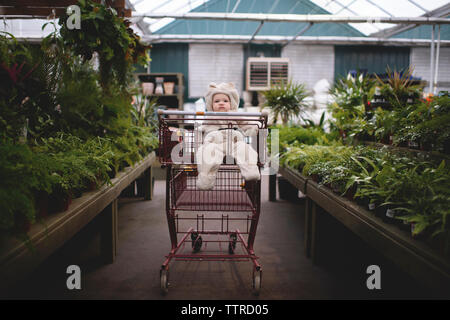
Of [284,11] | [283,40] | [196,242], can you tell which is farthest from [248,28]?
[196,242]

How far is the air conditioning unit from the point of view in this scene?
8.36m

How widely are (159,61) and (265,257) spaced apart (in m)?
7.47

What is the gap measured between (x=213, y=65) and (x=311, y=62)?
262cm

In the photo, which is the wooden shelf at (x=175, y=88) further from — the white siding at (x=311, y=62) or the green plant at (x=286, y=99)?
the green plant at (x=286, y=99)

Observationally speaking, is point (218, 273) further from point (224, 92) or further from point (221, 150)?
point (224, 92)

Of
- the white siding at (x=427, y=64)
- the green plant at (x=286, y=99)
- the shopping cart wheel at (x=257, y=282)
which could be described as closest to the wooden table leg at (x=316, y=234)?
the shopping cart wheel at (x=257, y=282)

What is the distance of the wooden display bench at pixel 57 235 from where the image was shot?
1104 millimetres

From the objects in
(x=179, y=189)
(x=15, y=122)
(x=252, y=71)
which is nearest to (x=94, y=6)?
(x=15, y=122)

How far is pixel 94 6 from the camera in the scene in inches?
101

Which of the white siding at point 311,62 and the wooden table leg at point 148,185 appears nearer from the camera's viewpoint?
the wooden table leg at point 148,185

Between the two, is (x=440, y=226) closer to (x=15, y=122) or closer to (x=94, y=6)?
(x=15, y=122)

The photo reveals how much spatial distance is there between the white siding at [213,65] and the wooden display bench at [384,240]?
692 centimetres

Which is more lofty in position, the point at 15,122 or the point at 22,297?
the point at 15,122
